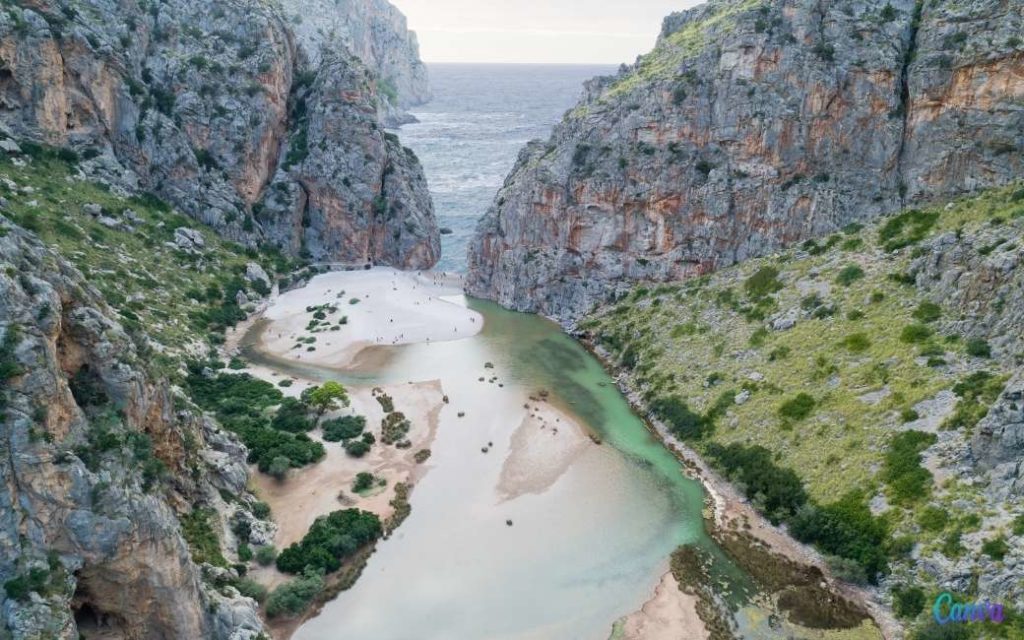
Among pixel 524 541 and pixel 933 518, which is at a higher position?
pixel 933 518

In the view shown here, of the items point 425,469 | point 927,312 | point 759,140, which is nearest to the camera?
point 927,312

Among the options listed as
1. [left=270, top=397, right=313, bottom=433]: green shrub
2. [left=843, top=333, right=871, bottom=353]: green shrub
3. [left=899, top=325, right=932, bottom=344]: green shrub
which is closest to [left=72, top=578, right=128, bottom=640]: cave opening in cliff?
[left=270, top=397, right=313, bottom=433]: green shrub

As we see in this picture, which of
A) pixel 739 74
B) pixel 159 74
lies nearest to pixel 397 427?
pixel 739 74

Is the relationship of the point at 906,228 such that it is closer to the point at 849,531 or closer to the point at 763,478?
the point at 763,478

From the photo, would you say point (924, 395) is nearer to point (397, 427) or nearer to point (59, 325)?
point (397, 427)

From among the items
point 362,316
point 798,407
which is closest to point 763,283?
point 798,407

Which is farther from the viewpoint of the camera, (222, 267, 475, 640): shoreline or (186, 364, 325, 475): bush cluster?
(186, 364, 325, 475): bush cluster

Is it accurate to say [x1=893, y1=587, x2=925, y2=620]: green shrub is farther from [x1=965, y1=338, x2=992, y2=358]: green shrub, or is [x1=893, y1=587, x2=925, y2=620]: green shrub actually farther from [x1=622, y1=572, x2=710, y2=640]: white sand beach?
[x1=965, y1=338, x2=992, y2=358]: green shrub
